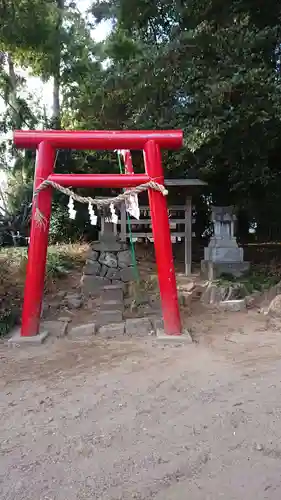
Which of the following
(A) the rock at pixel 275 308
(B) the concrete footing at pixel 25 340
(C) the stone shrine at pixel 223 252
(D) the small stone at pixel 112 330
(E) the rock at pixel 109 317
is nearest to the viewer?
(B) the concrete footing at pixel 25 340

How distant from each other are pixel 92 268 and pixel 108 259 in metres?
0.31

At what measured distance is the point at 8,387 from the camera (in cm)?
319

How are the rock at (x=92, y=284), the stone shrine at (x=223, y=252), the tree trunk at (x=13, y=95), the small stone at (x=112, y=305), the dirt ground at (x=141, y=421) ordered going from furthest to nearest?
1. the tree trunk at (x=13, y=95)
2. the stone shrine at (x=223, y=252)
3. the rock at (x=92, y=284)
4. the small stone at (x=112, y=305)
5. the dirt ground at (x=141, y=421)

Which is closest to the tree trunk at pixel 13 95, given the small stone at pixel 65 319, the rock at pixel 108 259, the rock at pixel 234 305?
the rock at pixel 108 259

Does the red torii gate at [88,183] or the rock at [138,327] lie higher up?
the red torii gate at [88,183]

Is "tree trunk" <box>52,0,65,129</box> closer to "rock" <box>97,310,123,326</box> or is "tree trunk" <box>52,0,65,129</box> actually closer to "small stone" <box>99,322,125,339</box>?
"rock" <box>97,310,123,326</box>

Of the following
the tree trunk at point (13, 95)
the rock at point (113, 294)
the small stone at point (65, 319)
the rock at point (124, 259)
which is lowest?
the small stone at point (65, 319)

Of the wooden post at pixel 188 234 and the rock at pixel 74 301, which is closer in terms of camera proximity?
the rock at pixel 74 301

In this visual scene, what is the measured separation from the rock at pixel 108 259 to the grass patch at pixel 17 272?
932 mm

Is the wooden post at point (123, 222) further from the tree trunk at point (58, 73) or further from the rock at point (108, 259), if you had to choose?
the tree trunk at point (58, 73)

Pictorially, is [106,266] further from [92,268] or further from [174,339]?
[174,339]

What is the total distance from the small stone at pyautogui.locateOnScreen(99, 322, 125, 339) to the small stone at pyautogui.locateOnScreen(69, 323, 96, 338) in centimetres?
11

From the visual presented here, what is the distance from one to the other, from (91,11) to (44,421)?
355 inches

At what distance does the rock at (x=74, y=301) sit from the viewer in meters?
5.71
